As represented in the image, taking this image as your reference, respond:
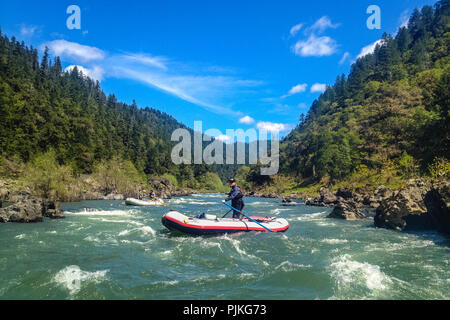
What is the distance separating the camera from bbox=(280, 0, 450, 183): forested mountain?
23.9 meters

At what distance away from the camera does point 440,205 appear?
15.8m

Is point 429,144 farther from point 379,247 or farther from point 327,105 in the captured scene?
point 327,105

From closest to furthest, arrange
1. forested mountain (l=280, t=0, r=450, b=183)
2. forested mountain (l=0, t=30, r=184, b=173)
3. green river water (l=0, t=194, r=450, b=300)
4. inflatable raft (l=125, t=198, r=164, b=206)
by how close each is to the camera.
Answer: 1. green river water (l=0, t=194, r=450, b=300)
2. forested mountain (l=280, t=0, r=450, b=183)
3. inflatable raft (l=125, t=198, r=164, b=206)
4. forested mountain (l=0, t=30, r=184, b=173)

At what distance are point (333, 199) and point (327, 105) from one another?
4492 inches

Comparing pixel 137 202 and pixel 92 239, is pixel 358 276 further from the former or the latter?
pixel 137 202

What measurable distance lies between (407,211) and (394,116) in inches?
2052

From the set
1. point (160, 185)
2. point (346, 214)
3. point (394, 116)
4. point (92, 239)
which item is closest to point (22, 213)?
point (92, 239)

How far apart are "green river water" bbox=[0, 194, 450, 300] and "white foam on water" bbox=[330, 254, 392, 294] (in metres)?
0.03

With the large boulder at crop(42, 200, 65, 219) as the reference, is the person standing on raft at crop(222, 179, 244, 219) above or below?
above

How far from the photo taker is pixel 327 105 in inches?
5812

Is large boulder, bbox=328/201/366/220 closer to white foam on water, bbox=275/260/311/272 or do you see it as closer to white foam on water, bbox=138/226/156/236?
white foam on water, bbox=275/260/311/272

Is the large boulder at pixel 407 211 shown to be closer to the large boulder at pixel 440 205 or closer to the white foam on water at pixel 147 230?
the large boulder at pixel 440 205

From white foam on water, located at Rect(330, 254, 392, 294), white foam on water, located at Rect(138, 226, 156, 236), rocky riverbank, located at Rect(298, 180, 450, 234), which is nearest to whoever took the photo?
white foam on water, located at Rect(330, 254, 392, 294)

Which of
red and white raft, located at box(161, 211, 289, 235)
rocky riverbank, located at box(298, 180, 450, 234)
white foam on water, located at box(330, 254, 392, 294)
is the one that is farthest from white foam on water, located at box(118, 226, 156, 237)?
rocky riverbank, located at box(298, 180, 450, 234)
